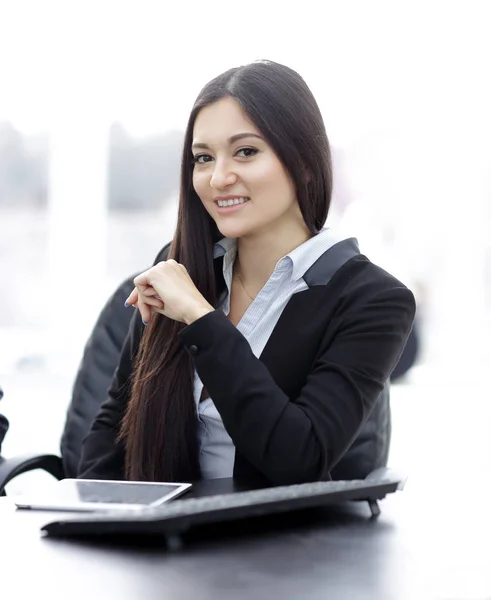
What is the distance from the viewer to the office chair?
1778mm

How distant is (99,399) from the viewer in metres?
1.90

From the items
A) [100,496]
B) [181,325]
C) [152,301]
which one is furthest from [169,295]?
[100,496]

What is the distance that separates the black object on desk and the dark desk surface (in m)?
0.02

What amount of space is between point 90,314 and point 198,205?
2.22 meters

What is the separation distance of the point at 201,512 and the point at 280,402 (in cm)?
48

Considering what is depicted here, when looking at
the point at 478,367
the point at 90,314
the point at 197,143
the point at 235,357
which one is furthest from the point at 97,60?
the point at 235,357

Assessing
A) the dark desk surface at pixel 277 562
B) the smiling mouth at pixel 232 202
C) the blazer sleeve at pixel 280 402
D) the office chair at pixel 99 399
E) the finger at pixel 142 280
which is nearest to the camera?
the dark desk surface at pixel 277 562

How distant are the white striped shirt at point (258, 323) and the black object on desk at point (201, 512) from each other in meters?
0.56

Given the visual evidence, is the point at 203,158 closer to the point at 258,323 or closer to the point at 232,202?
the point at 232,202

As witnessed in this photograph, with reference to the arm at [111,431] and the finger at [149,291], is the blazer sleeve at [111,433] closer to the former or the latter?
the arm at [111,431]

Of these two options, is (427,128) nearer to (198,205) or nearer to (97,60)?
(97,60)

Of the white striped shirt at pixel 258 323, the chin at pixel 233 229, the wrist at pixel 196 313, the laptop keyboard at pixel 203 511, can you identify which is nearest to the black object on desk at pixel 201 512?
the laptop keyboard at pixel 203 511

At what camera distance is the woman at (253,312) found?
1.36 metres

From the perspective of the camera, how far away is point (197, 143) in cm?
157
